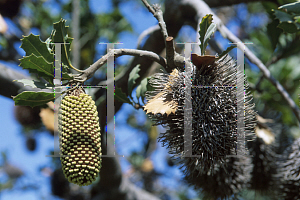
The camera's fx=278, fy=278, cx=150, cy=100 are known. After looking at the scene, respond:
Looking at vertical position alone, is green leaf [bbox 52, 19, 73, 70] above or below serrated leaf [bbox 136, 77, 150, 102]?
above

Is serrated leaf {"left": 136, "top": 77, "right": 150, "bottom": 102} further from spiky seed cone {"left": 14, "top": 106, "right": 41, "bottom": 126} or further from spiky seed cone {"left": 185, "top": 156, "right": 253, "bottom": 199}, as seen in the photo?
spiky seed cone {"left": 14, "top": 106, "right": 41, "bottom": 126}

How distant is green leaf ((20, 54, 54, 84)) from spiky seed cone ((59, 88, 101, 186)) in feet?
0.33

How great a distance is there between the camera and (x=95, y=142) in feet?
2.92

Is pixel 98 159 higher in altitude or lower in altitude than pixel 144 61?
lower

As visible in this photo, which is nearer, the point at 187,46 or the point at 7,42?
the point at 187,46

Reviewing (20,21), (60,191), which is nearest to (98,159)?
(60,191)

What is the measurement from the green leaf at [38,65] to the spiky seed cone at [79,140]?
10 cm

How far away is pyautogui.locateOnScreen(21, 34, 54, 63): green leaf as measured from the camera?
894 mm

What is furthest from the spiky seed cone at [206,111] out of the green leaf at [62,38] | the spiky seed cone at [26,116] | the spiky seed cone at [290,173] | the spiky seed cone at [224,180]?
the spiky seed cone at [26,116]

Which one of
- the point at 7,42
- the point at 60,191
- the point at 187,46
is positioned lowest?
the point at 60,191

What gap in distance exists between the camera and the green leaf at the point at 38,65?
0.87 meters

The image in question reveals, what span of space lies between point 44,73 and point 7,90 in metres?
0.84

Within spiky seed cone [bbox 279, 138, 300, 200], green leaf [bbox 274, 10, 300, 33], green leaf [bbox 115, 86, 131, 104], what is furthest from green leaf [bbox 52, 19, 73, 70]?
spiky seed cone [bbox 279, 138, 300, 200]

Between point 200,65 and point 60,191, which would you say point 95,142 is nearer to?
point 200,65
